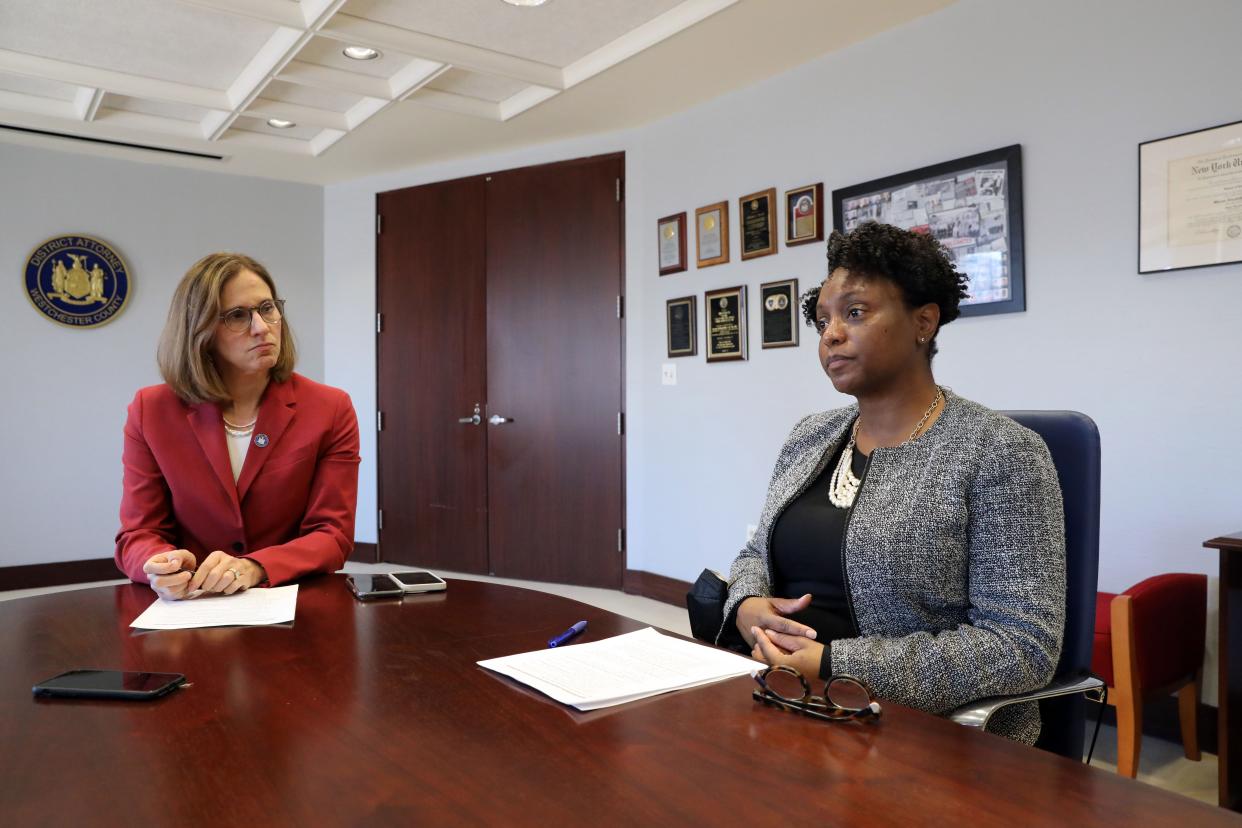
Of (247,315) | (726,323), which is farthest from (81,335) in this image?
(247,315)

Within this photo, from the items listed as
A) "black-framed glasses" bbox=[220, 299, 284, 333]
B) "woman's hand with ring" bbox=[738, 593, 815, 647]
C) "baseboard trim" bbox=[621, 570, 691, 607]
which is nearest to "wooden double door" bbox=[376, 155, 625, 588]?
"baseboard trim" bbox=[621, 570, 691, 607]

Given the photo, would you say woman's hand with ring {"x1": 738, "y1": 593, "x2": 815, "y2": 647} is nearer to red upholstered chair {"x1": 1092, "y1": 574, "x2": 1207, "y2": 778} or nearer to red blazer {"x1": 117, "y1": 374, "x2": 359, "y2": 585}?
red blazer {"x1": 117, "y1": 374, "x2": 359, "y2": 585}

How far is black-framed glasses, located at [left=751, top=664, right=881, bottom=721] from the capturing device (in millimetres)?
881

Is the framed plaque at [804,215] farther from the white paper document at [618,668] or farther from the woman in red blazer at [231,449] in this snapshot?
the white paper document at [618,668]

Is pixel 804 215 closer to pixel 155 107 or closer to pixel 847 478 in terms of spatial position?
pixel 847 478

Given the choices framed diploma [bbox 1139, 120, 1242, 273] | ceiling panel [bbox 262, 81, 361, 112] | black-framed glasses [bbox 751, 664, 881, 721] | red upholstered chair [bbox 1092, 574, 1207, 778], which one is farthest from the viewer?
ceiling panel [bbox 262, 81, 361, 112]

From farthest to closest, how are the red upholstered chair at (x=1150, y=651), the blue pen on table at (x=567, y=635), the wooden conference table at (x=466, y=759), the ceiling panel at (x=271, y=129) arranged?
the ceiling panel at (x=271, y=129) < the red upholstered chair at (x=1150, y=651) < the blue pen on table at (x=567, y=635) < the wooden conference table at (x=466, y=759)

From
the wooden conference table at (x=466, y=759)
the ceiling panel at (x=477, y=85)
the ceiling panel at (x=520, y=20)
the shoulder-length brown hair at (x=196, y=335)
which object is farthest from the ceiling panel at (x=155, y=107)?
the wooden conference table at (x=466, y=759)

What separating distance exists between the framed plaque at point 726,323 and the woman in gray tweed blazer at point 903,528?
99.2 inches

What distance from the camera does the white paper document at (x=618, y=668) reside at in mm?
947

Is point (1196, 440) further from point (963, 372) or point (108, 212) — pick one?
point (108, 212)

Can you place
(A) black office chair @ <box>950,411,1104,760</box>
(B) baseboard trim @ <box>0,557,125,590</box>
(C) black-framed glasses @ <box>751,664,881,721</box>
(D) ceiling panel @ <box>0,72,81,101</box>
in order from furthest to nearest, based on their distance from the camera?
1. (B) baseboard trim @ <box>0,557,125,590</box>
2. (D) ceiling panel @ <box>0,72,81,101</box>
3. (A) black office chair @ <box>950,411,1104,760</box>
4. (C) black-framed glasses @ <box>751,664,881,721</box>

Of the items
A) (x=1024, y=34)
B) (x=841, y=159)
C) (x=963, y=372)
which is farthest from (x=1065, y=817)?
(x=841, y=159)

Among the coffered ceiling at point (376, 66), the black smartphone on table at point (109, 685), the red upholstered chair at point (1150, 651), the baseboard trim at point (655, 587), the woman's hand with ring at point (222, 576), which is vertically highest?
the coffered ceiling at point (376, 66)
